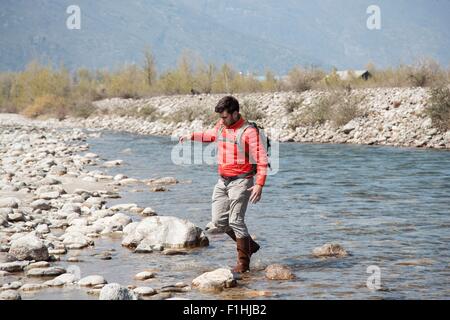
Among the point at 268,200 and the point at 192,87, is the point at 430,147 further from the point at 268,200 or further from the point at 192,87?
the point at 192,87

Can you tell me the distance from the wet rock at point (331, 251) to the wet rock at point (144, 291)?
8.24 ft

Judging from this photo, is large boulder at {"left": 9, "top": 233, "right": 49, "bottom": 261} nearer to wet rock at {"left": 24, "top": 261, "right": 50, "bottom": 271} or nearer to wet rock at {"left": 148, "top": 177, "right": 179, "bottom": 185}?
wet rock at {"left": 24, "top": 261, "right": 50, "bottom": 271}

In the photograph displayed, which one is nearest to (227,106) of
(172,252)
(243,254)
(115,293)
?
(243,254)

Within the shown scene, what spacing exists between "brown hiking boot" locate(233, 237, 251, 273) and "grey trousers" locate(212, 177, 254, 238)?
6cm

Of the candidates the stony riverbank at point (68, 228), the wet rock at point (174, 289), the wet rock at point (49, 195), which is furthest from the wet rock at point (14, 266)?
the wet rock at point (49, 195)

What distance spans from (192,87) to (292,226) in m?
44.0

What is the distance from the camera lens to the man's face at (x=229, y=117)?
23.0ft

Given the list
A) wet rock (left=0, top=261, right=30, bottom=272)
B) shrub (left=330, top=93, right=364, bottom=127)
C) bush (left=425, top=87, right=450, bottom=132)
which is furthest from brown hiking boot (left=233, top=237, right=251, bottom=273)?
shrub (left=330, top=93, right=364, bottom=127)

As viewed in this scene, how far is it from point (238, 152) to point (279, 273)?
1.26 m

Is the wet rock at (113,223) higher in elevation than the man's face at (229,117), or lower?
lower

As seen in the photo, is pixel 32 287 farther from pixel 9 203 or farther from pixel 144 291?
pixel 9 203

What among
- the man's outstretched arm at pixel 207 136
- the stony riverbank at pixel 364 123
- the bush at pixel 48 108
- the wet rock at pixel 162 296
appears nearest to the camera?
the wet rock at pixel 162 296

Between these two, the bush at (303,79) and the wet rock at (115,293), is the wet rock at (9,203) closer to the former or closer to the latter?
the wet rock at (115,293)

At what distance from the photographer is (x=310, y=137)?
27.8 meters
